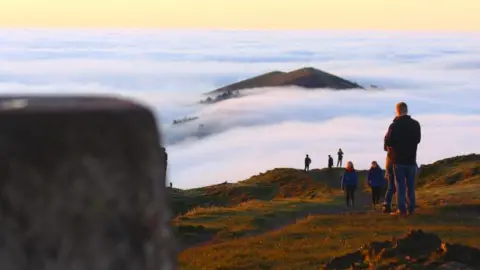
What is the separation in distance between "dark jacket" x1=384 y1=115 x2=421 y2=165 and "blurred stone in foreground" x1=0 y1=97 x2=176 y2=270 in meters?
12.7

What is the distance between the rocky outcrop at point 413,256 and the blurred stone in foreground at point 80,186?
344 inches

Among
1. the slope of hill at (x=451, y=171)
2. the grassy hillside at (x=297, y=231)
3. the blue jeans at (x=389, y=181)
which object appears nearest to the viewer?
the grassy hillside at (x=297, y=231)

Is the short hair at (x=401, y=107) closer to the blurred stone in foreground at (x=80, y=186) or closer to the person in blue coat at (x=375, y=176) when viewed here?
the person in blue coat at (x=375, y=176)

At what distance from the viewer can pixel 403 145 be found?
14.2 meters

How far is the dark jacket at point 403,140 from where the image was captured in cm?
1400

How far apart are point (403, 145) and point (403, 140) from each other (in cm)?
10

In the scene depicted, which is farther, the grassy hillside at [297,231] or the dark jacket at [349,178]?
the dark jacket at [349,178]

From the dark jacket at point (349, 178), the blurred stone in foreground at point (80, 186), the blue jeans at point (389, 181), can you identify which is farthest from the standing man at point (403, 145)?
the blurred stone in foreground at point (80, 186)

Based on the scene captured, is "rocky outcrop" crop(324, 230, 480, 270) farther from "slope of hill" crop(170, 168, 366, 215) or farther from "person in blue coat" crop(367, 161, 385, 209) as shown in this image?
"slope of hill" crop(170, 168, 366, 215)

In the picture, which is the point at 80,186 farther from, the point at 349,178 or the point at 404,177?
the point at 349,178

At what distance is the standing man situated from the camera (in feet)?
45.9

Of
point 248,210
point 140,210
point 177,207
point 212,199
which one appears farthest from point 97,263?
point 212,199

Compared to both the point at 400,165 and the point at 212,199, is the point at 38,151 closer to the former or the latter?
the point at 400,165

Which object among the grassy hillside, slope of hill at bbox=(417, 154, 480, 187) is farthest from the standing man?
slope of hill at bbox=(417, 154, 480, 187)
